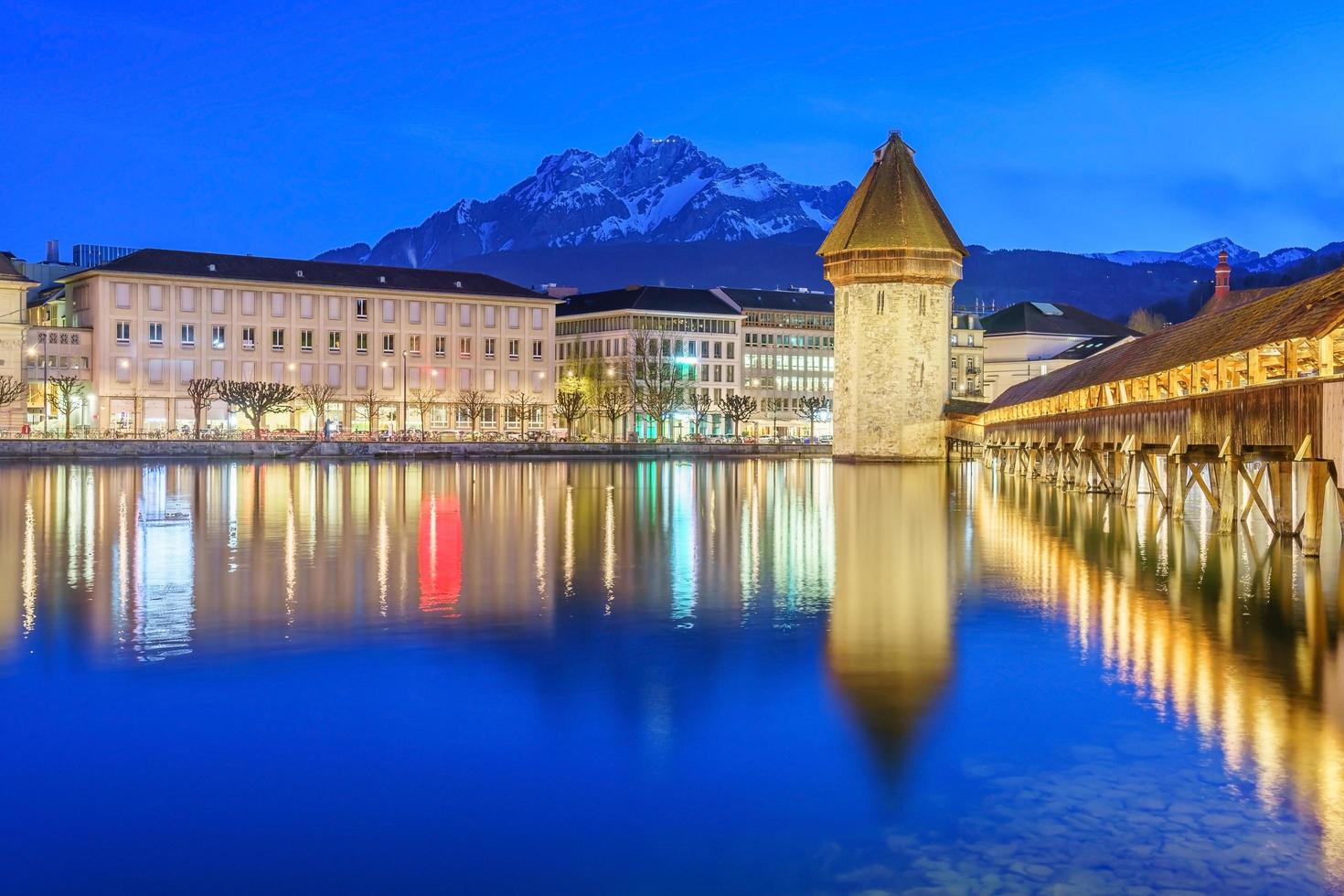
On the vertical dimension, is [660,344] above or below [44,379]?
above

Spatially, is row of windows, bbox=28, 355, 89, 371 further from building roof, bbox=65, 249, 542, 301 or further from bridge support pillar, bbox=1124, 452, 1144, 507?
bridge support pillar, bbox=1124, 452, 1144, 507

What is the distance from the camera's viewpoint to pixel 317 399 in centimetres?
8962

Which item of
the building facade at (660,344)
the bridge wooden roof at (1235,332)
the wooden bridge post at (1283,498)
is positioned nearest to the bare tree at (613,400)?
the building facade at (660,344)

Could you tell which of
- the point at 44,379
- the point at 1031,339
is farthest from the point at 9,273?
the point at 1031,339

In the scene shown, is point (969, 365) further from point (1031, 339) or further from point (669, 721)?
point (669, 721)

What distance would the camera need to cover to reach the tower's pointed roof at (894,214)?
225ft

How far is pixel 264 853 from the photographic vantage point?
6559 millimetres

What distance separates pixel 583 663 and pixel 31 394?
79.4m

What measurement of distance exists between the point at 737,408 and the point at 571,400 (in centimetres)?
1350

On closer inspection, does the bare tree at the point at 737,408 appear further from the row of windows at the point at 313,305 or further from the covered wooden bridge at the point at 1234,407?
the covered wooden bridge at the point at 1234,407

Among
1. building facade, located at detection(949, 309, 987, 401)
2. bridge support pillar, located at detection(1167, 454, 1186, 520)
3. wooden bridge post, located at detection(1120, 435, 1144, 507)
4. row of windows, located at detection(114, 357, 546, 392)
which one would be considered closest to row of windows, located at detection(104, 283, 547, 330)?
row of windows, located at detection(114, 357, 546, 392)

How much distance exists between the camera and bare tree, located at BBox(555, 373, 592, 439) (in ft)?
320

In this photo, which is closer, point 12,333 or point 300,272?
point 12,333

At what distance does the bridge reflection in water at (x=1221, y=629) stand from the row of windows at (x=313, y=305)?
71222 mm
